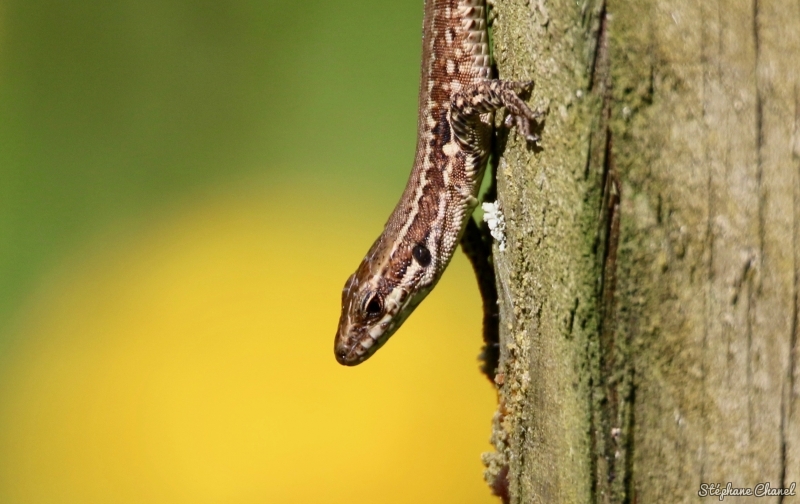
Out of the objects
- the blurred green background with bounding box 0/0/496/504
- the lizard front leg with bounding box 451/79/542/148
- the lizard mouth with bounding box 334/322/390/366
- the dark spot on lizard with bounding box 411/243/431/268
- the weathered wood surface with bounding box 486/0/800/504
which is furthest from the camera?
the blurred green background with bounding box 0/0/496/504

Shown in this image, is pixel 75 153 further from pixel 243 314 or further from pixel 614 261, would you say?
pixel 614 261

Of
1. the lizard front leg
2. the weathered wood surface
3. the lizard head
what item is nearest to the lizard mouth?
the lizard head

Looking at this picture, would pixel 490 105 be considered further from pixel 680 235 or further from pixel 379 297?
pixel 379 297

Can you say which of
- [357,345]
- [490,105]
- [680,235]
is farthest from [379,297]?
[680,235]

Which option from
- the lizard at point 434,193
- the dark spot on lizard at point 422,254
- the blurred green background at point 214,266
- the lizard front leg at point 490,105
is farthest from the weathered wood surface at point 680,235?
the blurred green background at point 214,266

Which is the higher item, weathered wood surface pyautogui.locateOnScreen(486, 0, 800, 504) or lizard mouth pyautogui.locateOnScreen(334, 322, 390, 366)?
weathered wood surface pyautogui.locateOnScreen(486, 0, 800, 504)

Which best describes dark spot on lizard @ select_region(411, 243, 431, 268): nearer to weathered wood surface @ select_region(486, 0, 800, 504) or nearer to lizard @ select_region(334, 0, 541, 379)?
lizard @ select_region(334, 0, 541, 379)

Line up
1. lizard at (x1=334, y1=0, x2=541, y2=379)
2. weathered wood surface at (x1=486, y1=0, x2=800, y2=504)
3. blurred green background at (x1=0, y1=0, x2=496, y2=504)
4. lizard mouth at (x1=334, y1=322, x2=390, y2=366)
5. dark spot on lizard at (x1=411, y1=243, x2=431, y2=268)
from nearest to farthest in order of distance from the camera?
weathered wood surface at (x1=486, y1=0, x2=800, y2=504) → lizard at (x1=334, y1=0, x2=541, y2=379) → dark spot on lizard at (x1=411, y1=243, x2=431, y2=268) → lizard mouth at (x1=334, y1=322, x2=390, y2=366) → blurred green background at (x1=0, y1=0, x2=496, y2=504)

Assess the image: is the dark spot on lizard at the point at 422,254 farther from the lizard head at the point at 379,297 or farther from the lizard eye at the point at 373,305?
the lizard eye at the point at 373,305
